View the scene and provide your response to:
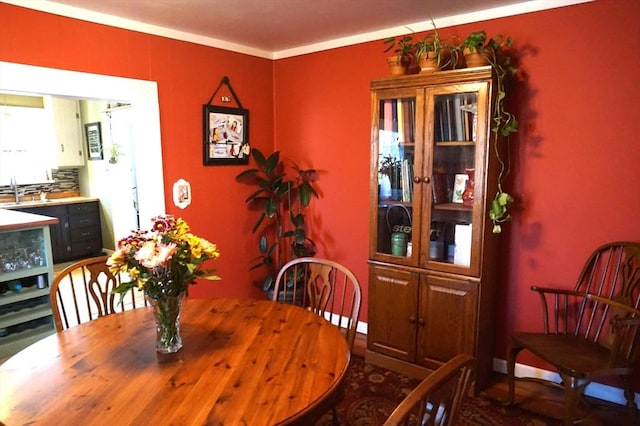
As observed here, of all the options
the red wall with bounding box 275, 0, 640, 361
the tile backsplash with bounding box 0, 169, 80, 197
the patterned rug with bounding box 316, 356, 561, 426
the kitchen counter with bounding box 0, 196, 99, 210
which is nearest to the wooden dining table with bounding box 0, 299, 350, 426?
the patterned rug with bounding box 316, 356, 561, 426

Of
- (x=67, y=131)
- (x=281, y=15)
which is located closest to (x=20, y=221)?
(x=281, y=15)

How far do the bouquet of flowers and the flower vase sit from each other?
0.02 metres

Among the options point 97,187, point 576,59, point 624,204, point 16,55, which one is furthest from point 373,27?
point 97,187

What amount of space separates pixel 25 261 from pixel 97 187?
3137 millimetres

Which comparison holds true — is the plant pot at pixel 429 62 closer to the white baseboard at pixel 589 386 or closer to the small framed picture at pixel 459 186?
the small framed picture at pixel 459 186

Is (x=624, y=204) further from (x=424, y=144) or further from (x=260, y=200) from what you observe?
(x=260, y=200)

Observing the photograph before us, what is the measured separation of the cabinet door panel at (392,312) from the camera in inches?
104

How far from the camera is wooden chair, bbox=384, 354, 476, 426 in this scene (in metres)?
0.88

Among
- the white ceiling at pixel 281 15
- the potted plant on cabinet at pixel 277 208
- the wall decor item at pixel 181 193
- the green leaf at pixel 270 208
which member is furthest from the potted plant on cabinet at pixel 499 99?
the wall decor item at pixel 181 193

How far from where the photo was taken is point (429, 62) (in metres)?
2.49

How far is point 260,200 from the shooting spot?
3641mm

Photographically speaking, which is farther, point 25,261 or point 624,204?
point 25,261

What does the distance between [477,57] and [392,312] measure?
1.61 metres

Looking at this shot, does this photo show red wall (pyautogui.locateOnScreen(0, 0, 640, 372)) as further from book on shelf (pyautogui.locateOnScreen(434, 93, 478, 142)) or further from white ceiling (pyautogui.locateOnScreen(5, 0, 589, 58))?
book on shelf (pyautogui.locateOnScreen(434, 93, 478, 142))
